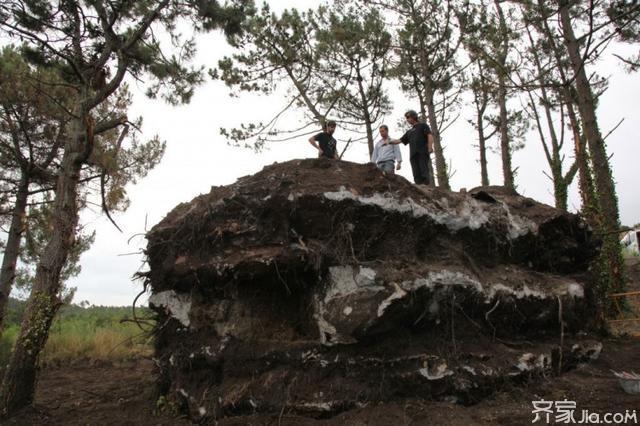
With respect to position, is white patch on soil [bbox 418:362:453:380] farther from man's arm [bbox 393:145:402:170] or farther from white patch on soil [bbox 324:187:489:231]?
man's arm [bbox 393:145:402:170]

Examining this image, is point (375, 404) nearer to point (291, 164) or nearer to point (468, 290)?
point (468, 290)

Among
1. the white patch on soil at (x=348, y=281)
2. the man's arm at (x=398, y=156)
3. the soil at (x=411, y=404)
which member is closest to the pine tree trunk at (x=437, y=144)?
the man's arm at (x=398, y=156)

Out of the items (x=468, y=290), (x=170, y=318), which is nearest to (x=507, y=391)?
(x=468, y=290)

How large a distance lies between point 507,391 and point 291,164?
Answer: 3.66 m

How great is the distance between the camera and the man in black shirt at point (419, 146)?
7348 mm

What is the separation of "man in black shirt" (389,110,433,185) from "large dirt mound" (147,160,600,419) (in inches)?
59.7

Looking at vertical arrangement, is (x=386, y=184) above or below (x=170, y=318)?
above

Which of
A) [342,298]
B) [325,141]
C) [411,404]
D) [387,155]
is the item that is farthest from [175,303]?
[387,155]

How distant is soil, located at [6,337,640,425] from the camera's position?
13.7 ft

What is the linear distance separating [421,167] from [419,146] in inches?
14.1

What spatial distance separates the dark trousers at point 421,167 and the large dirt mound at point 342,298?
1485 mm

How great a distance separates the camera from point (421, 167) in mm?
7449

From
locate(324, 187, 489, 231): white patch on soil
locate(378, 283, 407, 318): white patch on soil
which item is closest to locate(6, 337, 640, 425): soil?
locate(378, 283, 407, 318): white patch on soil

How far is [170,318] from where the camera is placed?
218 inches
